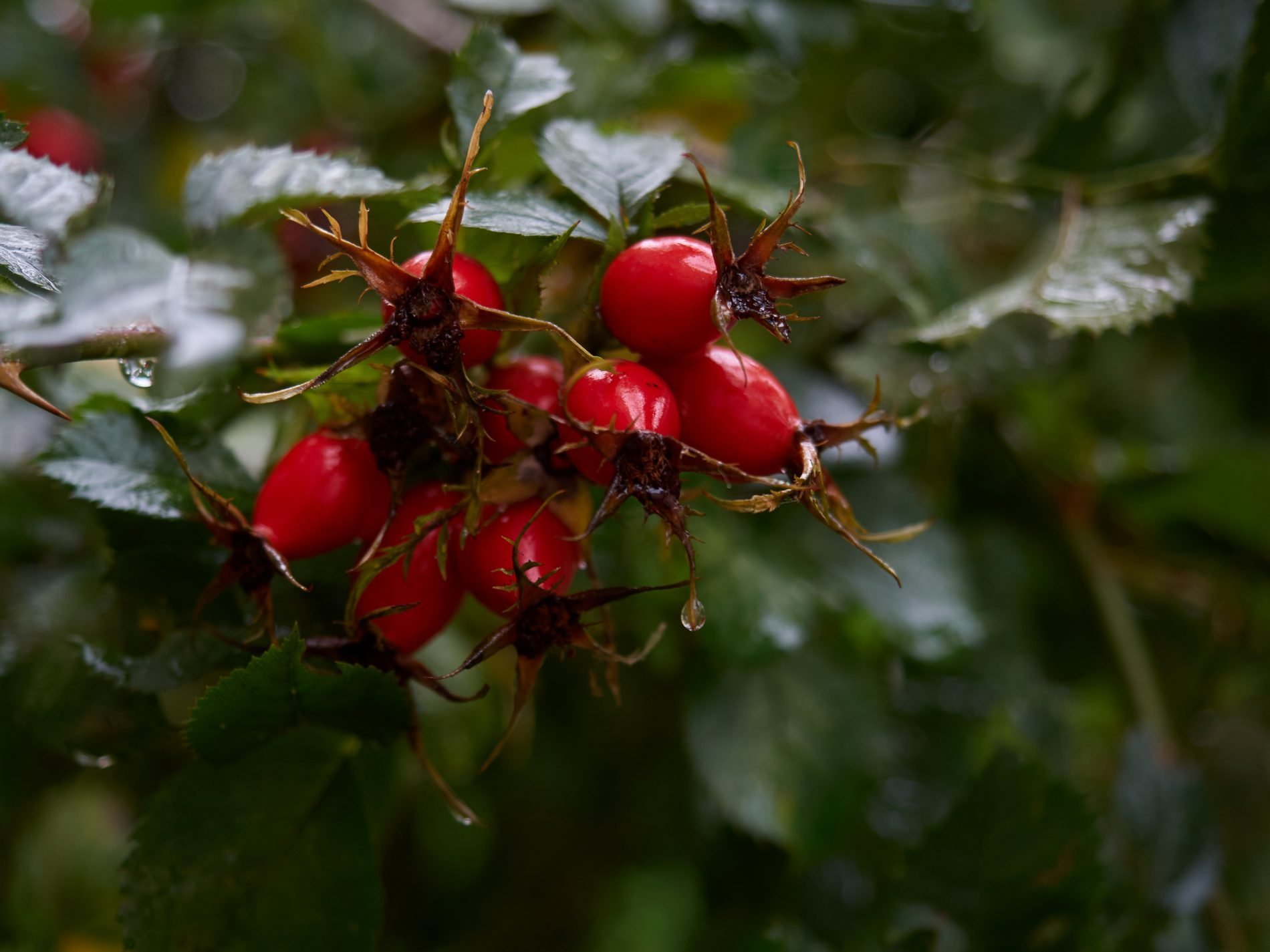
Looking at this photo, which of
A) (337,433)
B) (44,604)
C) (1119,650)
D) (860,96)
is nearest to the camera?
(337,433)

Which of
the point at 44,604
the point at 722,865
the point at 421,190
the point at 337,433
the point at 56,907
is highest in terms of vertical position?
the point at 421,190

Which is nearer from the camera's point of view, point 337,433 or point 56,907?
point 337,433

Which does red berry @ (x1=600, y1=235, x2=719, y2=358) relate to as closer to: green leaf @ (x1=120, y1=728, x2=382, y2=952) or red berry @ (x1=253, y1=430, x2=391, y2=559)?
red berry @ (x1=253, y1=430, x2=391, y2=559)

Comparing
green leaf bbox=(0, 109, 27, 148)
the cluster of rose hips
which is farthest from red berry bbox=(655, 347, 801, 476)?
green leaf bbox=(0, 109, 27, 148)

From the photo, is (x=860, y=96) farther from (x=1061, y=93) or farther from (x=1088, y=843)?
(x=1088, y=843)

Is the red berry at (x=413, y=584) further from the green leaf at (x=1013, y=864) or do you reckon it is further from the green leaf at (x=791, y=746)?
the green leaf at (x=1013, y=864)

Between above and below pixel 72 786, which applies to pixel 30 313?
above

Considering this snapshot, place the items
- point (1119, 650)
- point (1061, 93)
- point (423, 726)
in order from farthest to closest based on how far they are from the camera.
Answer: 1. point (1119, 650)
2. point (1061, 93)
3. point (423, 726)

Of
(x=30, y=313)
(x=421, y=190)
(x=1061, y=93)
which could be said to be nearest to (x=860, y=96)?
(x=1061, y=93)
